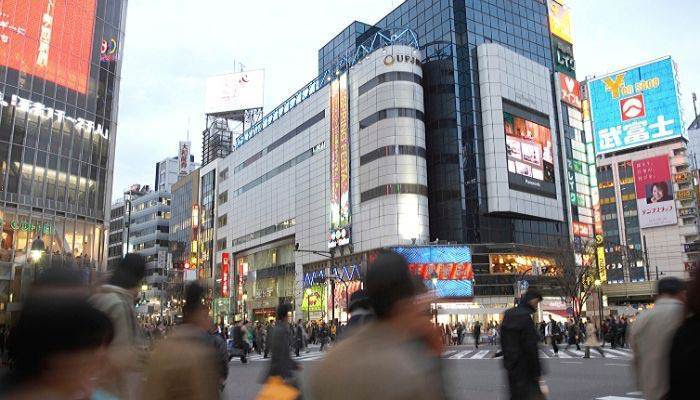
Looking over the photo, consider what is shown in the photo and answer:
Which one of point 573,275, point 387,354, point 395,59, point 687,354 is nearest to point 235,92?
point 395,59

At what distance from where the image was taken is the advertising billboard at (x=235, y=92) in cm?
9119

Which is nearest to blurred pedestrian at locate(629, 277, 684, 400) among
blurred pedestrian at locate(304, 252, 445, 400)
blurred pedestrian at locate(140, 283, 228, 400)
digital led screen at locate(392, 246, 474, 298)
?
blurred pedestrian at locate(304, 252, 445, 400)

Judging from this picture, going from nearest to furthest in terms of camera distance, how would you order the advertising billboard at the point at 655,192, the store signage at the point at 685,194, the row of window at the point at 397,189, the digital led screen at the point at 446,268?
1. the digital led screen at the point at 446,268
2. the row of window at the point at 397,189
3. the store signage at the point at 685,194
4. the advertising billboard at the point at 655,192

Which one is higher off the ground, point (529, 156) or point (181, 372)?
point (529, 156)

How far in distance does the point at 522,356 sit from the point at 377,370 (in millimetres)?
4661

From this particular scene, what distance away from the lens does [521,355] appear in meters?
6.36

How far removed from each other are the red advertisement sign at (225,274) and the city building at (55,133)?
132 feet

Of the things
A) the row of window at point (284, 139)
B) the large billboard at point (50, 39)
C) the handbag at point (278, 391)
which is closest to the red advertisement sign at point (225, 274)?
the row of window at point (284, 139)

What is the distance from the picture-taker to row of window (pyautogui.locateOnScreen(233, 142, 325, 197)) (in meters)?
67.4

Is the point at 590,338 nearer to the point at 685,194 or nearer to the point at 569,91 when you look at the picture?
the point at 569,91

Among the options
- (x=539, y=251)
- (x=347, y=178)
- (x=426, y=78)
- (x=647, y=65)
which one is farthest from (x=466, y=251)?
(x=647, y=65)

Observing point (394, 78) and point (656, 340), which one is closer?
point (656, 340)

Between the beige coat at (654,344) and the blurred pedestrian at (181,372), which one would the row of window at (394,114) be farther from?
the blurred pedestrian at (181,372)

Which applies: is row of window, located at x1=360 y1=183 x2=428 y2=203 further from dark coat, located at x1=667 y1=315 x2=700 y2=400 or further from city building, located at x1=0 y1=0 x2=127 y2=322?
dark coat, located at x1=667 y1=315 x2=700 y2=400
